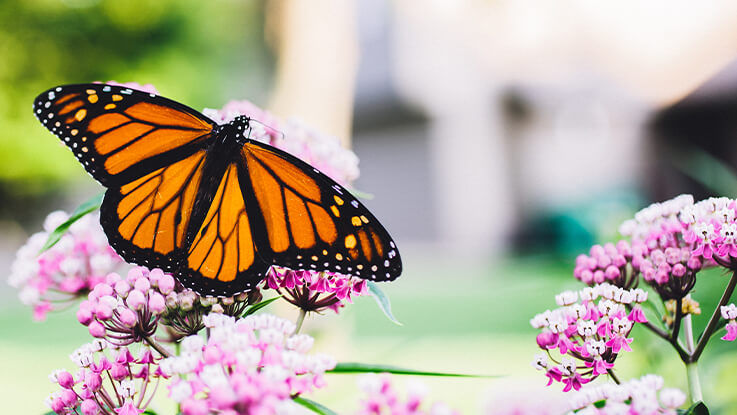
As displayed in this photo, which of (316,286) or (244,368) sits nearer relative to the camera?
(244,368)

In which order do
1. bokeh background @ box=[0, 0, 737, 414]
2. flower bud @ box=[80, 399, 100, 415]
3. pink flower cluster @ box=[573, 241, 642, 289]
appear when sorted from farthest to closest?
bokeh background @ box=[0, 0, 737, 414]
pink flower cluster @ box=[573, 241, 642, 289]
flower bud @ box=[80, 399, 100, 415]

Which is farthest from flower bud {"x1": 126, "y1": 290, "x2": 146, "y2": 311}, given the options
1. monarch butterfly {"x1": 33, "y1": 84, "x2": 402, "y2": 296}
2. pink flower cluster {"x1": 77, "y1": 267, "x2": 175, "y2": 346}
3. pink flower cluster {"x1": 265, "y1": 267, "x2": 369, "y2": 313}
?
pink flower cluster {"x1": 265, "y1": 267, "x2": 369, "y2": 313}

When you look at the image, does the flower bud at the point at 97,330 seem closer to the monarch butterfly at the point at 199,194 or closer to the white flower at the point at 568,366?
the monarch butterfly at the point at 199,194

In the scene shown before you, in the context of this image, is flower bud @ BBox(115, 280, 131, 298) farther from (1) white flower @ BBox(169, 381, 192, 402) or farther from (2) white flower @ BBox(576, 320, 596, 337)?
(2) white flower @ BBox(576, 320, 596, 337)

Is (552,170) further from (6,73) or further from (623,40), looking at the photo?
(6,73)

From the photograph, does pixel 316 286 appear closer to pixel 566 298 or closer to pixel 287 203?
pixel 287 203

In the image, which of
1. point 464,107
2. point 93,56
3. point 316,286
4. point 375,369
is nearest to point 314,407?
point 375,369

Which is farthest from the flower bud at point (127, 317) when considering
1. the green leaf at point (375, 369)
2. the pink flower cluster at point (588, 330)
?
the pink flower cluster at point (588, 330)
